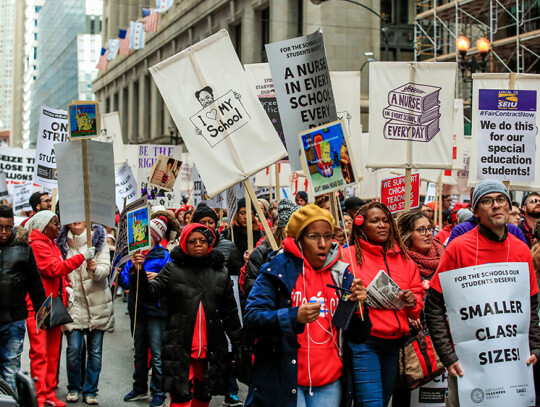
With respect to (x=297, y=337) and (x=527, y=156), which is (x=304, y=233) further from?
(x=527, y=156)

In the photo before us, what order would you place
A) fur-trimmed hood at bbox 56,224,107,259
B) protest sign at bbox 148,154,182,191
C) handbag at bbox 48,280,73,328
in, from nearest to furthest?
handbag at bbox 48,280,73,328 < fur-trimmed hood at bbox 56,224,107,259 < protest sign at bbox 148,154,182,191

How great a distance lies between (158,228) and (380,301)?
3.35 m

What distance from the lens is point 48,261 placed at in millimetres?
7117

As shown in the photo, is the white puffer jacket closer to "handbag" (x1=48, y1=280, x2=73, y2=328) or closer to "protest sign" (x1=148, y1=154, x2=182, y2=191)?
"handbag" (x1=48, y1=280, x2=73, y2=328)

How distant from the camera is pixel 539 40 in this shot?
83.2 feet

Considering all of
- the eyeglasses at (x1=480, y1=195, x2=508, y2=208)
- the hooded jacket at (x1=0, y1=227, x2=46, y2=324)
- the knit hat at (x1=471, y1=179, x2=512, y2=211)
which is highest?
the knit hat at (x1=471, y1=179, x2=512, y2=211)

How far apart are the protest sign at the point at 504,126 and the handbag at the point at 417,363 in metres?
3.77

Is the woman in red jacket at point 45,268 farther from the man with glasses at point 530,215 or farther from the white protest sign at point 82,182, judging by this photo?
the man with glasses at point 530,215

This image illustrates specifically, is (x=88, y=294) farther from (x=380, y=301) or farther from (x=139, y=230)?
(x=380, y=301)

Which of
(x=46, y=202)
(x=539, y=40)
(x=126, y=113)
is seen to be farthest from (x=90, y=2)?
(x=46, y=202)

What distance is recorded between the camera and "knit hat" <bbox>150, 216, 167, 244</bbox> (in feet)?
24.7

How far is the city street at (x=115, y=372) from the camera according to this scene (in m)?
7.74

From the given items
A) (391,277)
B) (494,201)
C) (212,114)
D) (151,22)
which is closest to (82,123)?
(212,114)

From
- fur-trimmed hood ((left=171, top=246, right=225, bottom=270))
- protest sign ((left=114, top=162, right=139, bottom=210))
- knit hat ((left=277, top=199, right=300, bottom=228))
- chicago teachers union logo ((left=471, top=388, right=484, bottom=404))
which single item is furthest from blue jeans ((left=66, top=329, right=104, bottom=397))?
protest sign ((left=114, top=162, right=139, bottom=210))
